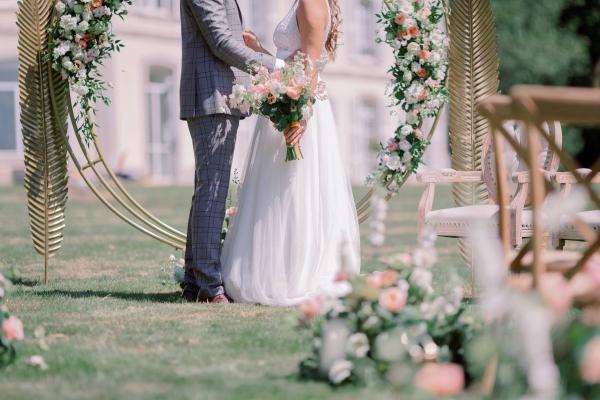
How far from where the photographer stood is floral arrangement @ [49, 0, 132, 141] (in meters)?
6.32

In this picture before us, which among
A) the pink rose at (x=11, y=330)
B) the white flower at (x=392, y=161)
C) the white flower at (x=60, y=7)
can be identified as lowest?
the pink rose at (x=11, y=330)

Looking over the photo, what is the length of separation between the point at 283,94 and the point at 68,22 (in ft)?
6.25

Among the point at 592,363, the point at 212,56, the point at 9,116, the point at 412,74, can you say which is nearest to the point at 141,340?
the point at 212,56

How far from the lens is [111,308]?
5.34 meters

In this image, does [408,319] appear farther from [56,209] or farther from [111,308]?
[56,209]

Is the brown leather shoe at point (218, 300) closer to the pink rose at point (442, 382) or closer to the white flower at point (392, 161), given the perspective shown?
the white flower at point (392, 161)

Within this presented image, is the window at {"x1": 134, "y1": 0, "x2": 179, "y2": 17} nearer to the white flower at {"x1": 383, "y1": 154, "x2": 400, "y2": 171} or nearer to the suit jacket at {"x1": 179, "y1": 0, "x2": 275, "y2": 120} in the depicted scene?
the white flower at {"x1": 383, "y1": 154, "x2": 400, "y2": 171}

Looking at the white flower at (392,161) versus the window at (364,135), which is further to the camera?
the window at (364,135)

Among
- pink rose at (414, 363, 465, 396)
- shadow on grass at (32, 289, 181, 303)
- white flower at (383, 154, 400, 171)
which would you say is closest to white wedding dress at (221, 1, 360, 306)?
shadow on grass at (32, 289, 181, 303)

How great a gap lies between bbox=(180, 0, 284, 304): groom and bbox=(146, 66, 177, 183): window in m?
18.0

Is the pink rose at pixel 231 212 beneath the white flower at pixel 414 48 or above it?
beneath

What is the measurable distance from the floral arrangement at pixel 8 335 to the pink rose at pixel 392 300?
138 centimetres

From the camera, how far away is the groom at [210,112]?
5.37 meters

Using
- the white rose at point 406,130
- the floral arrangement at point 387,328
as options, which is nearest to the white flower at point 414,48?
the white rose at point 406,130
